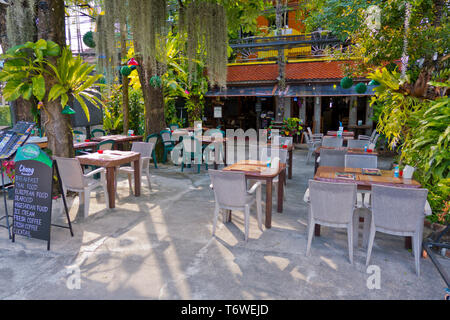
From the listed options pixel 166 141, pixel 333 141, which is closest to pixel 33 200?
pixel 166 141

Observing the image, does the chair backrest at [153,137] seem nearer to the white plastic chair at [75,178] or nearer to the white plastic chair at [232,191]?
the white plastic chair at [75,178]

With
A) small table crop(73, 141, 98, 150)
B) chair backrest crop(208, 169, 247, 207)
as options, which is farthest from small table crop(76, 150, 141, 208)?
chair backrest crop(208, 169, 247, 207)

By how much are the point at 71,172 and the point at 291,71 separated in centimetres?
1049

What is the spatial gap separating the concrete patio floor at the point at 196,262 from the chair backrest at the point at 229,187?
0.48 m

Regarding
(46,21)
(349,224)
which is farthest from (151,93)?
(349,224)

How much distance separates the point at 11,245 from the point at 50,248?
1.68 ft

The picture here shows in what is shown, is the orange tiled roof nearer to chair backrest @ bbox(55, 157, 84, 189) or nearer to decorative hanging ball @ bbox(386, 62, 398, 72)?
decorative hanging ball @ bbox(386, 62, 398, 72)

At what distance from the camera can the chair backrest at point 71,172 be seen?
457 cm

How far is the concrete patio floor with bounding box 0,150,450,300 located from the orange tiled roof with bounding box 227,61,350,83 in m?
8.81

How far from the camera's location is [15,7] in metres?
4.93

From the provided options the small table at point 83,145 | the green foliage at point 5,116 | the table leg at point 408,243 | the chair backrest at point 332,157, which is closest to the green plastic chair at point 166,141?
the small table at point 83,145

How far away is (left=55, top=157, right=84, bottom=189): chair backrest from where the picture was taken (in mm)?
4570

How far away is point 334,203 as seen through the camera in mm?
3312

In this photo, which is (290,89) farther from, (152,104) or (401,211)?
(401,211)
